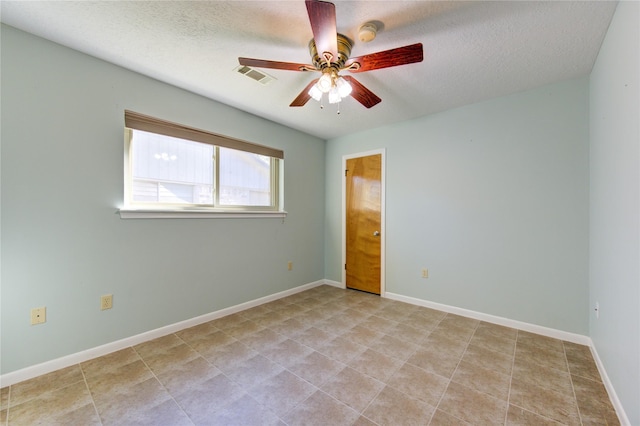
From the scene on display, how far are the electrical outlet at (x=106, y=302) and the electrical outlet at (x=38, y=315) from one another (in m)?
0.32

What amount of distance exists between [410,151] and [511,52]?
1517mm

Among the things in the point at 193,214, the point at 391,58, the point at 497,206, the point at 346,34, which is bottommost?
the point at 193,214

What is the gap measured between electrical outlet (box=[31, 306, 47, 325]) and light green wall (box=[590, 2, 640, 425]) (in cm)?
357

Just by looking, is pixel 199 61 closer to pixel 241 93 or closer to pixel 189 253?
pixel 241 93

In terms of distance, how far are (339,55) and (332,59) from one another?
142 mm

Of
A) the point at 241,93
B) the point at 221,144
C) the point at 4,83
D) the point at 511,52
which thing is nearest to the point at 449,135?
the point at 511,52

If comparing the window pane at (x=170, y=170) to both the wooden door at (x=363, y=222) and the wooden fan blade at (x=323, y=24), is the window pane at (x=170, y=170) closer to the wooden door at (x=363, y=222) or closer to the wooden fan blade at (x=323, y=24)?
the wooden fan blade at (x=323, y=24)

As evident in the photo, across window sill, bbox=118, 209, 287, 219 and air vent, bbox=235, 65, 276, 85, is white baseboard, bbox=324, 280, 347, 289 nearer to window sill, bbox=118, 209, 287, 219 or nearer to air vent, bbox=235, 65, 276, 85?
window sill, bbox=118, 209, 287, 219

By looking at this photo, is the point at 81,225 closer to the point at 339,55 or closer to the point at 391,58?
the point at 339,55

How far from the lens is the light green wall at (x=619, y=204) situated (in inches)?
51.6

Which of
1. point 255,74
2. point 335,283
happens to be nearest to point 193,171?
point 255,74

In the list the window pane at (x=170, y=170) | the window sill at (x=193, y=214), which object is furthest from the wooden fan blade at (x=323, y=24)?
the window sill at (x=193, y=214)

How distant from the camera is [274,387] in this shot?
1734mm

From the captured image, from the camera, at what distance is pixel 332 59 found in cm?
164
